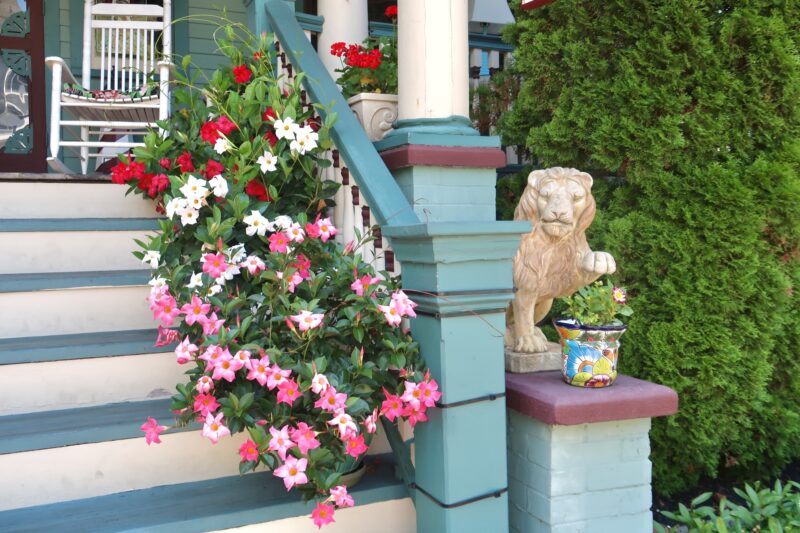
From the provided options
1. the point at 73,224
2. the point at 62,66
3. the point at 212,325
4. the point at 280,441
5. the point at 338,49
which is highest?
the point at 62,66

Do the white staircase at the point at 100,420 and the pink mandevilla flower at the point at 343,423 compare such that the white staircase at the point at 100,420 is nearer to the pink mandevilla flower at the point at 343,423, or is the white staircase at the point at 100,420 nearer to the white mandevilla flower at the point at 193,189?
the pink mandevilla flower at the point at 343,423

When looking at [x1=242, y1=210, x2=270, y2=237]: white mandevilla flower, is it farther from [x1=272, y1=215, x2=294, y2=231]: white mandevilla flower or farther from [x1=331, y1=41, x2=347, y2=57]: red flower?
[x1=331, y1=41, x2=347, y2=57]: red flower

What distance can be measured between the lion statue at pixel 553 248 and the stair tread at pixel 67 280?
1.44 metres

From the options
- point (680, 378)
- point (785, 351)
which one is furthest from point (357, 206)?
point (785, 351)

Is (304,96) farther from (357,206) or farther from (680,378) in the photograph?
(680,378)

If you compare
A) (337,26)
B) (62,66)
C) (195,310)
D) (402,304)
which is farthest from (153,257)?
(62,66)

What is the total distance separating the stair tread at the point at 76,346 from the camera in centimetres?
205

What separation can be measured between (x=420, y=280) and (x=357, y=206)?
55 centimetres

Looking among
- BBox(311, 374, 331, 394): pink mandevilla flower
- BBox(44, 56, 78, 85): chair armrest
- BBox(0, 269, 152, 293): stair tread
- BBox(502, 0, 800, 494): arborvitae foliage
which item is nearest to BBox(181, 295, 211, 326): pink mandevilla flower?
BBox(311, 374, 331, 394): pink mandevilla flower

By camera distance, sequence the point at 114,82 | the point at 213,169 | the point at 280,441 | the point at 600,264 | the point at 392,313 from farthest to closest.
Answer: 1. the point at 114,82
2. the point at 213,169
3. the point at 600,264
4. the point at 392,313
5. the point at 280,441

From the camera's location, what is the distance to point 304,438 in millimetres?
1545

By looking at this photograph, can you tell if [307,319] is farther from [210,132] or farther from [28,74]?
[28,74]

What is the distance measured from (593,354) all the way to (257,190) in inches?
49.3

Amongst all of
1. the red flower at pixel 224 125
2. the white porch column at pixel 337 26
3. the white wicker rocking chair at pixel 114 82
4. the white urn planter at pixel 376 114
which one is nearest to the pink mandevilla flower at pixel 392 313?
the red flower at pixel 224 125
